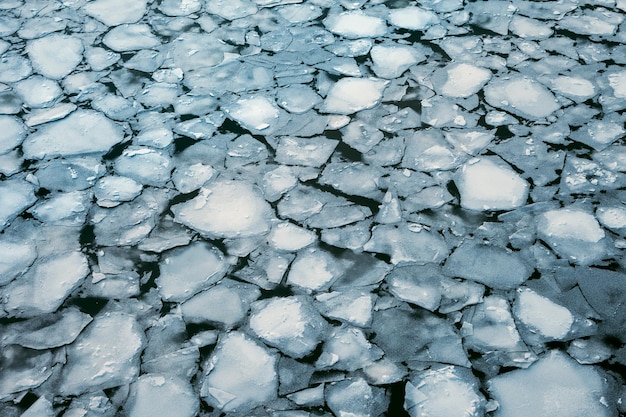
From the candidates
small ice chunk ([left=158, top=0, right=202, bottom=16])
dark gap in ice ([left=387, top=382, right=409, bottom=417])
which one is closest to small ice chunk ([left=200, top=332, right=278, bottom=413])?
dark gap in ice ([left=387, top=382, right=409, bottom=417])

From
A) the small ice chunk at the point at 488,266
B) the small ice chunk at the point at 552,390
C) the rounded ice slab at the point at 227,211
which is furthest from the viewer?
the rounded ice slab at the point at 227,211

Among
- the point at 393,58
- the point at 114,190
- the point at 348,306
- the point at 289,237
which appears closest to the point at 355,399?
the point at 348,306

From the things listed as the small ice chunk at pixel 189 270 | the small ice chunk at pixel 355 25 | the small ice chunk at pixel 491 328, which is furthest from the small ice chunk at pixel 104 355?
the small ice chunk at pixel 355 25

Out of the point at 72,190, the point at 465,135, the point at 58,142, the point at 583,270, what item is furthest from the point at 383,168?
the point at 58,142

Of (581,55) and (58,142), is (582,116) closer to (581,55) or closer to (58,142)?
(581,55)

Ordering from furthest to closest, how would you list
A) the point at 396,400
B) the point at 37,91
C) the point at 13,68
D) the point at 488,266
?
the point at 13,68 < the point at 37,91 < the point at 488,266 < the point at 396,400

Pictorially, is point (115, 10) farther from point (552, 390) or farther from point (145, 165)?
point (552, 390)

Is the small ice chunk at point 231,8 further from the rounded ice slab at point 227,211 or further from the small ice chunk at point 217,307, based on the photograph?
the small ice chunk at point 217,307
